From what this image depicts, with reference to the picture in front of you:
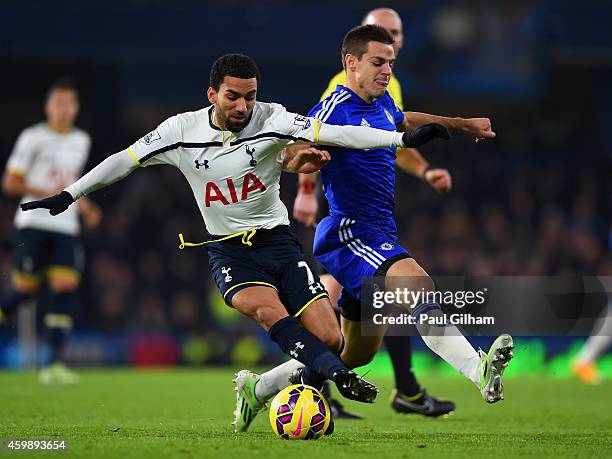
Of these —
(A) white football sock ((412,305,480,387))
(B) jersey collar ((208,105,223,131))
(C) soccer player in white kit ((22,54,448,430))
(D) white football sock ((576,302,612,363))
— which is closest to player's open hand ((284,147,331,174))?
(C) soccer player in white kit ((22,54,448,430))

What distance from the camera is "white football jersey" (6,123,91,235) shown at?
398 inches

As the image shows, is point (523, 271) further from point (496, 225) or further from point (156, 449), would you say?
point (156, 449)

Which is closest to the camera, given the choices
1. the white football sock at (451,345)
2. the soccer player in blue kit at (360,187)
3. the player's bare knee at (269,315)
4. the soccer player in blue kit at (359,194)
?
the white football sock at (451,345)

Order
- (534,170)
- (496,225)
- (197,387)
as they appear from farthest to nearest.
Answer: (534,170), (496,225), (197,387)

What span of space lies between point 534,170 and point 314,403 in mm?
13143

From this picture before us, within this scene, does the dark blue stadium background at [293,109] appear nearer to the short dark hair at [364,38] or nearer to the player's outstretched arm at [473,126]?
the short dark hair at [364,38]

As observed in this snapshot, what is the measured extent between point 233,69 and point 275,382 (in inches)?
64.3

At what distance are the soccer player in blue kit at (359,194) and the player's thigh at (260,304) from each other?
1.26 feet

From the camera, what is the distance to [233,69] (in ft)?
18.2

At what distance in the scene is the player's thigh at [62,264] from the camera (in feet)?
33.2

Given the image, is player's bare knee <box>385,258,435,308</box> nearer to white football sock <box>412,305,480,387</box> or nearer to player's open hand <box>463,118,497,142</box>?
white football sock <box>412,305,480,387</box>

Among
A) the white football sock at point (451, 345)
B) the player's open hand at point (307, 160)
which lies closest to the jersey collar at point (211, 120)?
the player's open hand at point (307, 160)

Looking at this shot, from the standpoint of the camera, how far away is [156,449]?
4.74 meters

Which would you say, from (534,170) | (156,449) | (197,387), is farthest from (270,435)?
(534,170)
